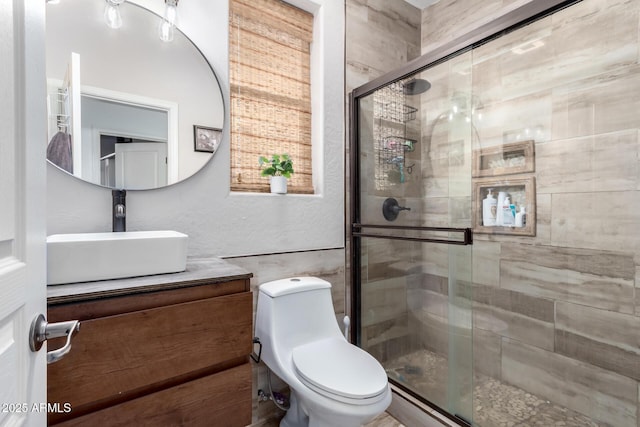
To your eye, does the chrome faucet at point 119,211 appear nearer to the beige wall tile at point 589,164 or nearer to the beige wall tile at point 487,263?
the beige wall tile at point 487,263

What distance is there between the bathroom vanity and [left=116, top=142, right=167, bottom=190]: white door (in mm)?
499

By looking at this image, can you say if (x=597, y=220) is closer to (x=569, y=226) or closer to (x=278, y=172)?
(x=569, y=226)

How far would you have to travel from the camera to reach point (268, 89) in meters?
1.81

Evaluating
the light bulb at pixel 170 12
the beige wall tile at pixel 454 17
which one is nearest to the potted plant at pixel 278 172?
the light bulb at pixel 170 12

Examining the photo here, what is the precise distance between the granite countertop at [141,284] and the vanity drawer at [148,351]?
0.06 meters

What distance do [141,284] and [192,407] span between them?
1.38ft

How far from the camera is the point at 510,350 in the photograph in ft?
5.86

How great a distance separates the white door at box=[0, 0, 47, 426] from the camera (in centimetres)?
45

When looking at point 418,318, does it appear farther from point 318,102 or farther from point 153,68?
point 153,68

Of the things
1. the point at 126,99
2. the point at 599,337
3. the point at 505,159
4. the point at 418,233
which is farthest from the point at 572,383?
the point at 126,99

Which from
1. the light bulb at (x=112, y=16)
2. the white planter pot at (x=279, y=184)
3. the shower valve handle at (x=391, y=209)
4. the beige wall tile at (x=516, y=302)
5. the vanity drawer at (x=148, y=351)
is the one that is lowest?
the beige wall tile at (x=516, y=302)

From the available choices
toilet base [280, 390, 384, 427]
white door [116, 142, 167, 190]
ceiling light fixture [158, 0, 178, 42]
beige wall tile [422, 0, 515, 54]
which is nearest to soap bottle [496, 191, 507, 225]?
beige wall tile [422, 0, 515, 54]

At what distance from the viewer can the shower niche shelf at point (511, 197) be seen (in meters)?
1.75

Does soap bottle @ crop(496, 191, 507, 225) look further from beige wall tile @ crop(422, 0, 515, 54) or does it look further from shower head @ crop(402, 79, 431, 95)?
A: beige wall tile @ crop(422, 0, 515, 54)
